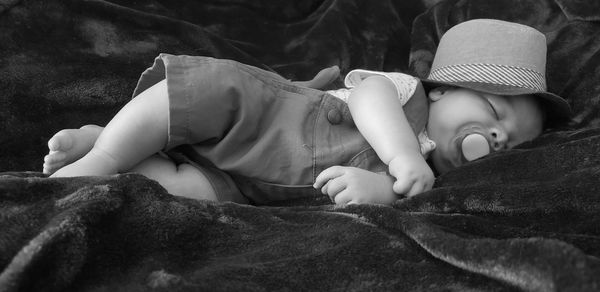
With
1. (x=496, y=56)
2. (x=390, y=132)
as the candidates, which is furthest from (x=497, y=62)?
(x=390, y=132)

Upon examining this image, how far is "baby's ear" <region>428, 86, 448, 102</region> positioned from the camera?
122 centimetres

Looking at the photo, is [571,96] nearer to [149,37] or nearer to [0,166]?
[149,37]

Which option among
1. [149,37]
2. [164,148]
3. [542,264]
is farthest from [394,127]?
[149,37]

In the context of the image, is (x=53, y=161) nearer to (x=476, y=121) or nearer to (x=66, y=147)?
(x=66, y=147)

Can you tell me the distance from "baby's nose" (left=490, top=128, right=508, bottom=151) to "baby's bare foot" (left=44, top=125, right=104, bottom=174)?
0.79 m

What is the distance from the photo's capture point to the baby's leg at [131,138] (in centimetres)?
88

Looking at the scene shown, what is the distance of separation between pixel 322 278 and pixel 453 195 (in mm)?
305

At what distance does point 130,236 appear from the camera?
609 millimetres

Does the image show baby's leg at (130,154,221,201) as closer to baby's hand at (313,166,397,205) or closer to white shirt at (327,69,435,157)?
baby's hand at (313,166,397,205)

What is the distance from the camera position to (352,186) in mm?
884

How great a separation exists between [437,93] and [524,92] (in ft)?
0.62

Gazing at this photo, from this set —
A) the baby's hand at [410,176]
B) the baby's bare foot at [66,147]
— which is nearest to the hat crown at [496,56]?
the baby's hand at [410,176]

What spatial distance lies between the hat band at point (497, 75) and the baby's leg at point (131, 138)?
646mm

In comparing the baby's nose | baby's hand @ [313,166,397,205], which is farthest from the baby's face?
baby's hand @ [313,166,397,205]
